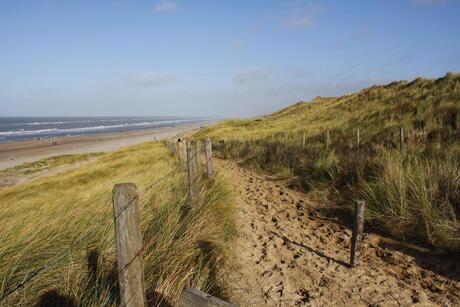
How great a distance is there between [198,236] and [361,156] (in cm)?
535

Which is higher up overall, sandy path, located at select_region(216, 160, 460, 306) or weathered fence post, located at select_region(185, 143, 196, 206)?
weathered fence post, located at select_region(185, 143, 196, 206)

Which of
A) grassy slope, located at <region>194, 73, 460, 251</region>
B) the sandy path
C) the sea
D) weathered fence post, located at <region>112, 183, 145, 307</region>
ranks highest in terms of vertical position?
weathered fence post, located at <region>112, 183, 145, 307</region>

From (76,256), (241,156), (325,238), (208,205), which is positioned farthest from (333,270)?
(241,156)

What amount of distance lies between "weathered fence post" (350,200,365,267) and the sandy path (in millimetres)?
156

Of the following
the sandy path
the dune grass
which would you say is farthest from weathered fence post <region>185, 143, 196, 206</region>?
the sandy path

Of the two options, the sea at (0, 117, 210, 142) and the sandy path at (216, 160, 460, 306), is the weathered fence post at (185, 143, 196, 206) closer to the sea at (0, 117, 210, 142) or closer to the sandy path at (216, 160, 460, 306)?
the sandy path at (216, 160, 460, 306)

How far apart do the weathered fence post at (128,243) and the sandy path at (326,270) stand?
1.36 meters

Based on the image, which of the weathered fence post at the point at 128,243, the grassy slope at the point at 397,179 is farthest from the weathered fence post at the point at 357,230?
the weathered fence post at the point at 128,243

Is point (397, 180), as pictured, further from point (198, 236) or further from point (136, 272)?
point (136, 272)

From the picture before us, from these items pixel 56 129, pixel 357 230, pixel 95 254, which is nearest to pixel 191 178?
pixel 95 254

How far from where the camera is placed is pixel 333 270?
14.5ft

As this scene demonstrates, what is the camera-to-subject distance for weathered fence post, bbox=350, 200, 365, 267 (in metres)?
4.24

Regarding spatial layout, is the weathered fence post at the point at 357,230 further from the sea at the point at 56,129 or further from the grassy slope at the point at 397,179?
the sea at the point at 56,129

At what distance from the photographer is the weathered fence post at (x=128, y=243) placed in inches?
95.3
